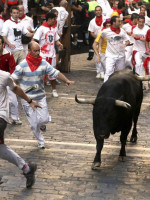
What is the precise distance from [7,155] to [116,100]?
82.8 inches

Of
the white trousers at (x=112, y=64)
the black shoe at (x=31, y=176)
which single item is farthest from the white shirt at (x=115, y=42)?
the black shoe at (x=31, y=176)

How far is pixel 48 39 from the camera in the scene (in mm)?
15438

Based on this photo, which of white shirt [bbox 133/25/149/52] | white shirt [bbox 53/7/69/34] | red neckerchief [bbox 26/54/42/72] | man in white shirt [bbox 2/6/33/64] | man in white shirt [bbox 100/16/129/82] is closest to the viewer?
red neckerchief [bbox 26/54/42/72]

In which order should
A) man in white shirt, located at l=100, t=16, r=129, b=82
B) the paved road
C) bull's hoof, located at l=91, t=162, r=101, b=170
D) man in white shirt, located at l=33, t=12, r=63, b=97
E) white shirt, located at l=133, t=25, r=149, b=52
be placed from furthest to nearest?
white shirt, located at l=133, t=25, r=149, b=52 → man in white shirt, located at l=100, t=16, r=129, b=82 → man in white shirt, located at l=33, t=12, r=63, b=97 → bull's hoof, located at l=91, t=162, r=101, b=170 → the paved road

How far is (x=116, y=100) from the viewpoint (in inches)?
374

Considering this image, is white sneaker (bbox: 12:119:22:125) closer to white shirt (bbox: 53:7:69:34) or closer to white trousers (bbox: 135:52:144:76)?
white trousers (bbox: 135:52:144:76)

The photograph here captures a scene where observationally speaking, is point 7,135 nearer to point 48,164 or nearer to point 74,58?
point 48,164

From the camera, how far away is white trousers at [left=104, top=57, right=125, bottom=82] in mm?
15430

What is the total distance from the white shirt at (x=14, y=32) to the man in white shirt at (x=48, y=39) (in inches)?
16.5

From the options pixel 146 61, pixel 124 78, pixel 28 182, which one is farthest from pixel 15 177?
pixel 146 61

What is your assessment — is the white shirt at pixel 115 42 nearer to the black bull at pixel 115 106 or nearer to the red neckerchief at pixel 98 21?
the red neckerchief at pixel 98 21

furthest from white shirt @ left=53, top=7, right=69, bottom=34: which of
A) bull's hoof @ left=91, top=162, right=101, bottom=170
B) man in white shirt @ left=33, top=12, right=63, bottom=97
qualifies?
bull's hoof @ left=91, top=162, right=101, bottom=170

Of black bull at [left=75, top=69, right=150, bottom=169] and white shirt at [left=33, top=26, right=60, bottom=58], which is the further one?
white shirt at [left=33, top=26, right=60, bottom=58]

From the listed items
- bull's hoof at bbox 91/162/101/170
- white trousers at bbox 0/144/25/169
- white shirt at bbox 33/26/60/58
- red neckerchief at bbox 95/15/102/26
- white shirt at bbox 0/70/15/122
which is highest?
white shirt at bbox 0/70/15/122
